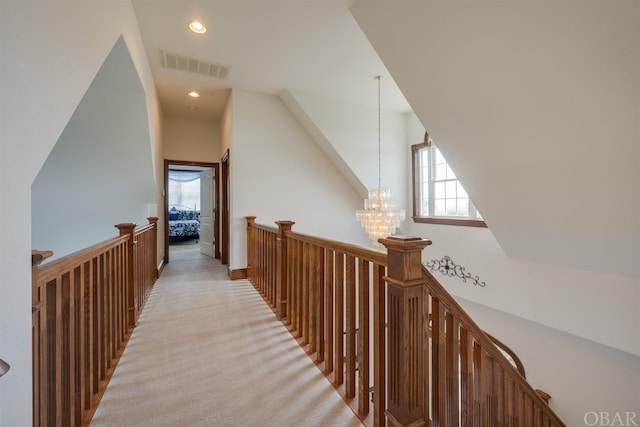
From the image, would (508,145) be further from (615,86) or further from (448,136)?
(615,86)

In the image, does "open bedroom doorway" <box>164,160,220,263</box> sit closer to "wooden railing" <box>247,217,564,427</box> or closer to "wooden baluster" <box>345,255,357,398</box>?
"wooden railing" <box>247,217,564,427</box>

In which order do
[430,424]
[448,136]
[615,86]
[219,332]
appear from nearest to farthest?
[430,424] < [615,86] < [219,332] < [448,136]

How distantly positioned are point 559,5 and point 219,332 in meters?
3.18

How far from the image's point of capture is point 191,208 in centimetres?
985

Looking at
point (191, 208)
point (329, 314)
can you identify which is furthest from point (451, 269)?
point (191, 208)

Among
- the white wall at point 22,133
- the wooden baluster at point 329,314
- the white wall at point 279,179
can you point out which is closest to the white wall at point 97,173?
the white wall at point 279,179

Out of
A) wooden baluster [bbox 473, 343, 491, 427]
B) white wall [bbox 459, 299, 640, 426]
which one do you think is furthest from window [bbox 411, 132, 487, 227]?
wooden baluster [bbox 473, 343, 491, 427]

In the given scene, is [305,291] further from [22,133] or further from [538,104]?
[538,104]

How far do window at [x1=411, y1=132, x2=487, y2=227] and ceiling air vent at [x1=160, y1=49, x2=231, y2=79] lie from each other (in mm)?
3413

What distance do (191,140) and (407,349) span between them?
5530 mm

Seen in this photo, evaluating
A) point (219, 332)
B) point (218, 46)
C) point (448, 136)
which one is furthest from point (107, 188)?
point (448, 136)

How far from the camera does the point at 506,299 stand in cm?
349

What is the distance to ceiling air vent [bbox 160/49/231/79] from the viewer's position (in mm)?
3219

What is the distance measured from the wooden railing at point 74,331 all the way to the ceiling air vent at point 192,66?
239 cm
